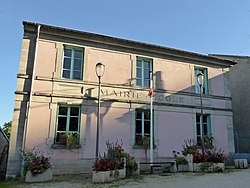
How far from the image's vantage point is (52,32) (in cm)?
866

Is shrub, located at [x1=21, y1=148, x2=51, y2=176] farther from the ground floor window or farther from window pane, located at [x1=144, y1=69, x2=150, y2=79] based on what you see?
window pane, located at [x1=144, y1=69, x2=150, y2=79]

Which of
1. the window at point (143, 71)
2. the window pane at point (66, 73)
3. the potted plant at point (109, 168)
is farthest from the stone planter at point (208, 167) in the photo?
the window pane at point (66, 73)

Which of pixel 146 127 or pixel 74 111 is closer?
pixel 74 111

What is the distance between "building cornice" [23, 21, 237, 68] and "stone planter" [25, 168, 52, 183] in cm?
511

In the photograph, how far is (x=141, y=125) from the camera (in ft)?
30.6

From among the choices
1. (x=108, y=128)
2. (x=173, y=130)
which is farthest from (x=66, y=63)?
(x=173, y=130)

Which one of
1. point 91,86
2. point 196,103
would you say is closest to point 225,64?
point 196,103

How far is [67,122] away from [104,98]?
5.68 feet

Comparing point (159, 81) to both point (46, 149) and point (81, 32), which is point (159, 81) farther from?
point (46, 149)

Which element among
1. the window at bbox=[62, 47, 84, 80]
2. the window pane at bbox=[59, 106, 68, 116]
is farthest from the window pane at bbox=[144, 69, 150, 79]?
the window pane at bbox=[59, 106, 68, 116]

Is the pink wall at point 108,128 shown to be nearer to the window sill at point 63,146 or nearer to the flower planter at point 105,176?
the window sill at point 63,146

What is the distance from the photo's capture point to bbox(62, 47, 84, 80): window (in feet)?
28.7

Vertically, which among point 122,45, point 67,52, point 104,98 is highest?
point 122,45

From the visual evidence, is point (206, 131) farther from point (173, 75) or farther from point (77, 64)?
point (77, 64)
